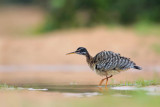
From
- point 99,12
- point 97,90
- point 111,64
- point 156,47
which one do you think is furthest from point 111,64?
point 99,12

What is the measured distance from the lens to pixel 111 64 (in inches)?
493

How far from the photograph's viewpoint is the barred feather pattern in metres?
12.5

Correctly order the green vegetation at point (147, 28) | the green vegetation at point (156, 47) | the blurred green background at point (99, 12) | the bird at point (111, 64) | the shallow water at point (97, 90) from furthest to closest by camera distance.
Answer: the blurred green background at point (99, 12), the green vegetation at point (147, 28), the green vegetation at point (156, 47), the bird at point (111, 64), the shallow water at point (97, 90)

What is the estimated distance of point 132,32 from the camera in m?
24.5

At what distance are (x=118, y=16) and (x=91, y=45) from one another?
2.90 meters

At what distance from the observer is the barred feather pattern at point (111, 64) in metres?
12.5

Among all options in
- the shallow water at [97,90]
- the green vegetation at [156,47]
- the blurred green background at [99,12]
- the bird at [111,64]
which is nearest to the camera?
the shallow water at [97,90]

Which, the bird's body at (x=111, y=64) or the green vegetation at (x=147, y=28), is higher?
the green vegetation at (x=147, y=28)

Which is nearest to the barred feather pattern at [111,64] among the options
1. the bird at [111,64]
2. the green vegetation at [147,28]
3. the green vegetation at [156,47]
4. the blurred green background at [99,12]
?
the bird at [111,64]

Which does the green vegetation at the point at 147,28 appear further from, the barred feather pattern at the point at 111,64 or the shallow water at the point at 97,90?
the shallow water at the point at 97,90

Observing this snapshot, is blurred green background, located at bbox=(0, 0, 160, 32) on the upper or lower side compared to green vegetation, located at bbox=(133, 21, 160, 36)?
upper

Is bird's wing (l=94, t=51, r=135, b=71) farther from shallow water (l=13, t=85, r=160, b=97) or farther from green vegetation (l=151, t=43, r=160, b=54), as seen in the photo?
green vegetation (l=151, t=43, r=160, b=54)

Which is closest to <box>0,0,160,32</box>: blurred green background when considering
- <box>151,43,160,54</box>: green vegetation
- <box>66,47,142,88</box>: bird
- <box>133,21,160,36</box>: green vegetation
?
<box>133,21,160,36</box>: green vegetation

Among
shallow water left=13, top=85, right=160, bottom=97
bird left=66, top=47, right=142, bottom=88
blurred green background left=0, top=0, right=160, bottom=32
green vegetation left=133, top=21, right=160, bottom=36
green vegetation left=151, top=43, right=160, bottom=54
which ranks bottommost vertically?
shallow water left=13, top=85, right=160, bottom=97
